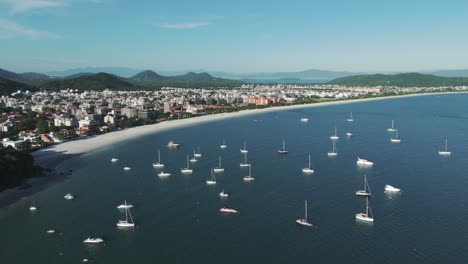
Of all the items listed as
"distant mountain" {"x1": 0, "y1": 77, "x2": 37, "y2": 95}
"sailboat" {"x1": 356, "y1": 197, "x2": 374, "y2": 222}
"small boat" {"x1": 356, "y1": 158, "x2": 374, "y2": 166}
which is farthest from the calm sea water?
"distant mountain" {"x1": 0, "y1": 77, "x2": 37, "y2": 95}

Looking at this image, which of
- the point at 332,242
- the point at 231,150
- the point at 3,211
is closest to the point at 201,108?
the point at 231,150

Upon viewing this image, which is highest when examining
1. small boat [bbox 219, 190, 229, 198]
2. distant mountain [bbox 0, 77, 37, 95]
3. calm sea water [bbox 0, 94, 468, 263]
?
distant mountain [bbox 0, 77, 37, 95]

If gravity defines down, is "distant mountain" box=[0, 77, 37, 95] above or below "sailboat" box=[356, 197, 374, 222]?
above

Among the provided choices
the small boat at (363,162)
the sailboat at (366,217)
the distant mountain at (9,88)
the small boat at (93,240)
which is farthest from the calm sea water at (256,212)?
the distant mountain at (9,88)

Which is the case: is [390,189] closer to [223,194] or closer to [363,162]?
[363,162]

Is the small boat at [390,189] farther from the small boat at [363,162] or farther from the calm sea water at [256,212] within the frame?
the small boat at [363,162]

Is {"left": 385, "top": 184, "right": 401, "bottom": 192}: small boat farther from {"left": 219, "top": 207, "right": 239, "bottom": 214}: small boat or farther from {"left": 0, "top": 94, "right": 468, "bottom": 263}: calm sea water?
{"left": 219, "top": 207, "right": 239, "bottom": 214}: small boat

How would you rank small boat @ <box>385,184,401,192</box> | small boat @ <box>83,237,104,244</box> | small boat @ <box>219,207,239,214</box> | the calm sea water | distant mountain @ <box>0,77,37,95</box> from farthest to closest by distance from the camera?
distant mountain @ <box>0,77,37,95</box>
small boat @ <box>385,184,401,192</box>
small boat @ <box>219,207,239,214</box>
small boat @ <box>83,237,104,244</box>
the calm sea water

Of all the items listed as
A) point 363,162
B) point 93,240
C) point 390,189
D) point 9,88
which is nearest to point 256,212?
point 93,240

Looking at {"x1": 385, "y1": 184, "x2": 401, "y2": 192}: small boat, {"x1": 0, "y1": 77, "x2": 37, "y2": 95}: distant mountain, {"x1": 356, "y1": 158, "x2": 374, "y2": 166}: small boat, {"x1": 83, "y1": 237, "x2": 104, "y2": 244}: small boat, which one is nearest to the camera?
{"x1": 83, "y1": 237, "x2": 104, "y2": 244}: small boat
